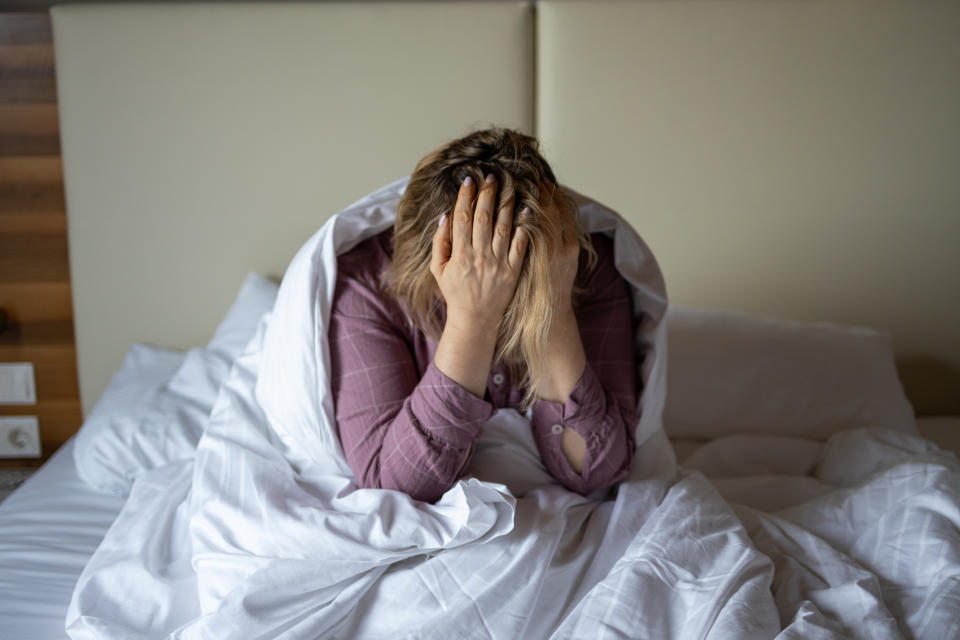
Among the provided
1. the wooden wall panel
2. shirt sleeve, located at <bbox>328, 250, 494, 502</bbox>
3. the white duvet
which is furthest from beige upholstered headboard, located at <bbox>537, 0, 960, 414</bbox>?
the wooden wall panel

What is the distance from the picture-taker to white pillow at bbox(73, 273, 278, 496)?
1.34m

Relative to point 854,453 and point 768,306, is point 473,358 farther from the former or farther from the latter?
point 768,306

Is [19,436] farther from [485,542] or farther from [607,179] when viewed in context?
[607,179]

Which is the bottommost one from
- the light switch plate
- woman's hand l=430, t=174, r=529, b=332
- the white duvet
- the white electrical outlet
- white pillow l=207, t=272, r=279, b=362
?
the white electrical outlet

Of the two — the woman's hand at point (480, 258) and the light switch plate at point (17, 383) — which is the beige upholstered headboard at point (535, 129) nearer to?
the light switch plate at point (17, 383)

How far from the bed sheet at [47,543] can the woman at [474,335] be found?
1.50 ft

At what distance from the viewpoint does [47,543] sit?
3.86ft

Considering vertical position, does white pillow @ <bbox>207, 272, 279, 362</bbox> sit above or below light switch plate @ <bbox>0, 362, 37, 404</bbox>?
above

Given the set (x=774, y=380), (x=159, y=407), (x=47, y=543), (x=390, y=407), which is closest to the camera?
(x=390, y=407)

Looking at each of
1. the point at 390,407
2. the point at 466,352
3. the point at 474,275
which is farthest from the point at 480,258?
the point at 390,407

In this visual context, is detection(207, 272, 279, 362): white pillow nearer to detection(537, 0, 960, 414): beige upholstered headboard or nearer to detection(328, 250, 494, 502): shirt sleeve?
detection(328, 250, 494, 502): shirt sleeve

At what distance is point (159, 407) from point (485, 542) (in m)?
0.80

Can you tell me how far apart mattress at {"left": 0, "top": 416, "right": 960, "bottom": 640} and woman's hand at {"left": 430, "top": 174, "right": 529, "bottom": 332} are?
677mm

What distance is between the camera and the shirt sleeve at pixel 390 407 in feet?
3.18
